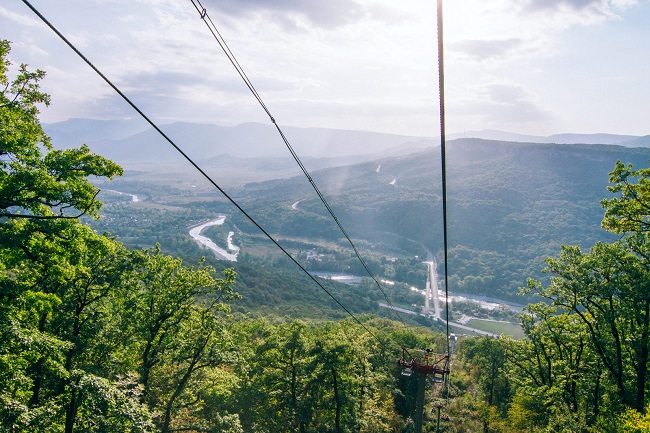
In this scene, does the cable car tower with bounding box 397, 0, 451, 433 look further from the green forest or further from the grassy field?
the grassy field

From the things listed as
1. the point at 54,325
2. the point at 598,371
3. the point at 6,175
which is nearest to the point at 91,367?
→ the point at 54,325

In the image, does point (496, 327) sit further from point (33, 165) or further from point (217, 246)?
point (33, 165)

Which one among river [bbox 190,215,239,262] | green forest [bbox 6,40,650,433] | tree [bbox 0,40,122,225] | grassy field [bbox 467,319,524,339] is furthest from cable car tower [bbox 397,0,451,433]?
river [bbox 190,215,239,262]

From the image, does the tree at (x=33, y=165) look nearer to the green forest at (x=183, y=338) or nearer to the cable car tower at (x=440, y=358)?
the green forest at (x=183, y=338)

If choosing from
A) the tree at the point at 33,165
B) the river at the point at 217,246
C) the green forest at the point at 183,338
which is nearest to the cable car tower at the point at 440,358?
the green forest at the point at 183,338

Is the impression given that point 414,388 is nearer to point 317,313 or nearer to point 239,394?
point 239,394

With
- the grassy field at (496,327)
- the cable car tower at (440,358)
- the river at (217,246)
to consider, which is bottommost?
the grassy field at (496,327)
